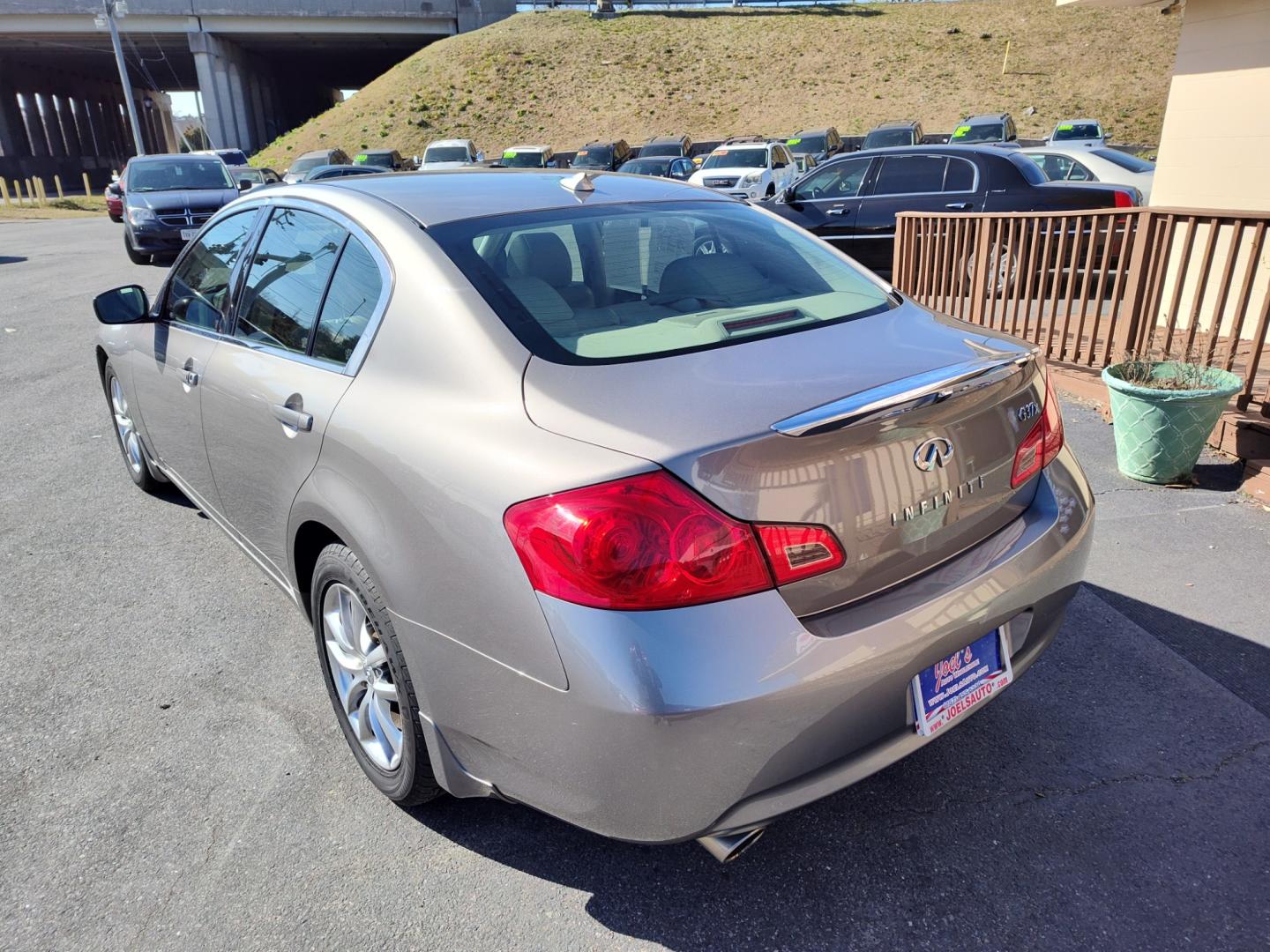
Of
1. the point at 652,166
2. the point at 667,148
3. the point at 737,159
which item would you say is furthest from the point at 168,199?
the point at 667,148

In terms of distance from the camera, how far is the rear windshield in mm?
2344

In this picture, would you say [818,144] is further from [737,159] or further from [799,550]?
[799,550]

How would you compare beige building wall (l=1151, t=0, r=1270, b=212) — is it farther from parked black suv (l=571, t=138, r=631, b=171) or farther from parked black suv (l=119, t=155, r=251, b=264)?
parked black suv (l=571, t=138, r=631, b=171)

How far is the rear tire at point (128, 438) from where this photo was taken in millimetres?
4914

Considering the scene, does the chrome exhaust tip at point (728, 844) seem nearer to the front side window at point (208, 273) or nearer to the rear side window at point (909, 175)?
the front side window at point (208, 273)

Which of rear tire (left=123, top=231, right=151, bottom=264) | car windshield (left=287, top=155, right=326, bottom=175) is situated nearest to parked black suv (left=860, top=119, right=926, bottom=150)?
car windshield (left=287, top=155, right=326, bottom=175)

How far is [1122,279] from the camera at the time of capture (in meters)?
5.89

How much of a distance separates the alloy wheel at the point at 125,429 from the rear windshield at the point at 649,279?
3.22 metres

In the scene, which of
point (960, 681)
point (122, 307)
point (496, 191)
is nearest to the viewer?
point (960, 681)

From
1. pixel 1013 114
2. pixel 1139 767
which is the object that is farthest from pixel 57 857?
pixel 1013 114

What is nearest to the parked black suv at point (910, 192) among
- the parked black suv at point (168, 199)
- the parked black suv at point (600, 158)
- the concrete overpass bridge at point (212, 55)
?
the parked black suv at point (168, 199)

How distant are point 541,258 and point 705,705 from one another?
1469mm

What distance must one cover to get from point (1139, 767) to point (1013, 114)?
48896 mm

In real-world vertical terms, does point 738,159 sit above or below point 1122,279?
above
